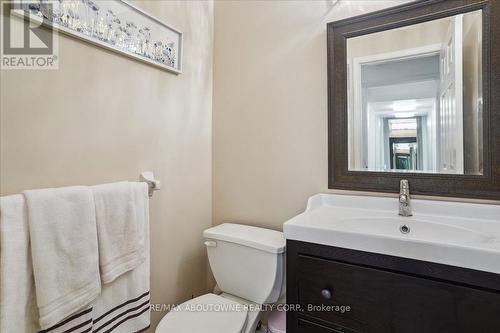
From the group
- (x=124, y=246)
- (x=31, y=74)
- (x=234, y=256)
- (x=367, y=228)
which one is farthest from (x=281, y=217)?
(x=31, y=74)

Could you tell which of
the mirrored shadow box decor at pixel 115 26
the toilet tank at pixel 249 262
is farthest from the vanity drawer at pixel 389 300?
the mirrored shadow box decor at pixel 115 26

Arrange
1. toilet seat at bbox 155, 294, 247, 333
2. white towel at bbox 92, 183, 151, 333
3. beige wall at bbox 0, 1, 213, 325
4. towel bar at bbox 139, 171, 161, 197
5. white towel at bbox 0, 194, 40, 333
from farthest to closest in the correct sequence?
towel bar at bbox 139, 171, 161, 197, toilet seat at bbox 155, 294, 247, 333, white towel at bbox 92, 183, 151, 333, beige wall at bbox 0, 1, 213, 325, white towel at bbox 0, 194, 40, 333

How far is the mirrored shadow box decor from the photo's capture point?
0.96 m

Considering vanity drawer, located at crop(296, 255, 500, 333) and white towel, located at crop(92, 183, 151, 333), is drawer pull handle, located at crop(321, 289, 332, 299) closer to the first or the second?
vanity drawer, located at crop(296, 255, 500, 333)

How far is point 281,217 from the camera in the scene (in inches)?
63.5

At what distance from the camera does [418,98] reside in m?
1.28

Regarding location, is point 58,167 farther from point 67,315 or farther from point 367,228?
point 367,228

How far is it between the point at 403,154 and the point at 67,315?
150cm

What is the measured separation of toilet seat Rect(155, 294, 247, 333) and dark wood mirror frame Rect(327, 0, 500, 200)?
79 centimetres

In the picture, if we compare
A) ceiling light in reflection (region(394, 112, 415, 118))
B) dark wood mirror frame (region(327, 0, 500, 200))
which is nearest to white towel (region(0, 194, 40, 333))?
dark wood mirror frame (region(327, 0, 500, 200))

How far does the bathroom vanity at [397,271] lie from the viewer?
82 cm

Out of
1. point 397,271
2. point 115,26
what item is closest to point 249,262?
Answer: point 397,271

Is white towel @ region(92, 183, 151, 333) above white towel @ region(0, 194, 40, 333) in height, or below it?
below

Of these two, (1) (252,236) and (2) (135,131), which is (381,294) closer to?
(1) (252,236)
